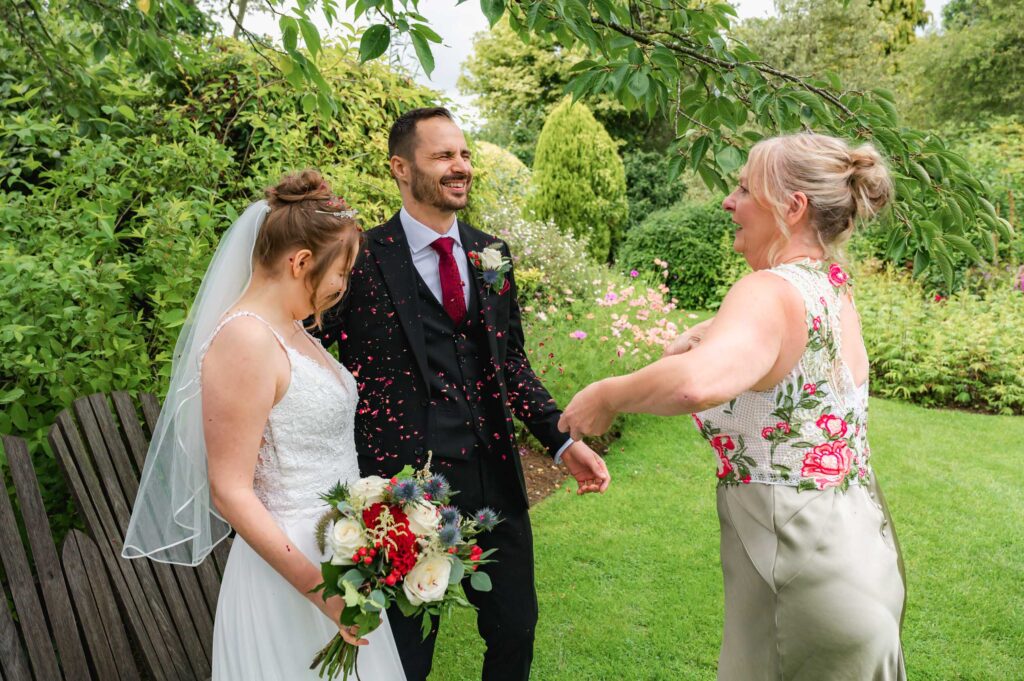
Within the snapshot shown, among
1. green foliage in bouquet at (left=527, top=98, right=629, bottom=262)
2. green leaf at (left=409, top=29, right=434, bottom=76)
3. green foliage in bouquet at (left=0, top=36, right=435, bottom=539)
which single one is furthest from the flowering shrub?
green leaf at (left=409, top=29, right=434, bottom=76)

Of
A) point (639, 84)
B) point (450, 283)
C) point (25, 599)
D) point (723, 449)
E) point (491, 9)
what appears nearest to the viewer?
point (723, 449)

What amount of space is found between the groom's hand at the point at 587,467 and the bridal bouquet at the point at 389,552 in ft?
2.94

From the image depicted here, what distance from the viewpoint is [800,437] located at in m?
1.77

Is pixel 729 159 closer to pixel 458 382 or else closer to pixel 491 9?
pixel 491 9

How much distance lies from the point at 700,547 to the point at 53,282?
397 cm

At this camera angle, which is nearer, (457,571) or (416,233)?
(457,571)

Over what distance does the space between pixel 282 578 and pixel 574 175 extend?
1393 cm

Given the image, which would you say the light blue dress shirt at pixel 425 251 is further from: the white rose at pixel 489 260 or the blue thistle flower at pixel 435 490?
the blue thistle flower at pixel 435 490

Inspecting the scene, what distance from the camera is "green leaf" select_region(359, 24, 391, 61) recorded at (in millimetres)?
2188

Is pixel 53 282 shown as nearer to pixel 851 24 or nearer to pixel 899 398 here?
pixel 899 398

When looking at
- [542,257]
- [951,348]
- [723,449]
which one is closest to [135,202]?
[723,449]

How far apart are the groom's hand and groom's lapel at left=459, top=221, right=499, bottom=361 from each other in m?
0.48

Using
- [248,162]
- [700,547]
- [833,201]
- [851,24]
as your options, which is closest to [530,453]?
[700,547]

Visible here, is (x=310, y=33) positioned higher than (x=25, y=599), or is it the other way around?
(x=310, y=33)
